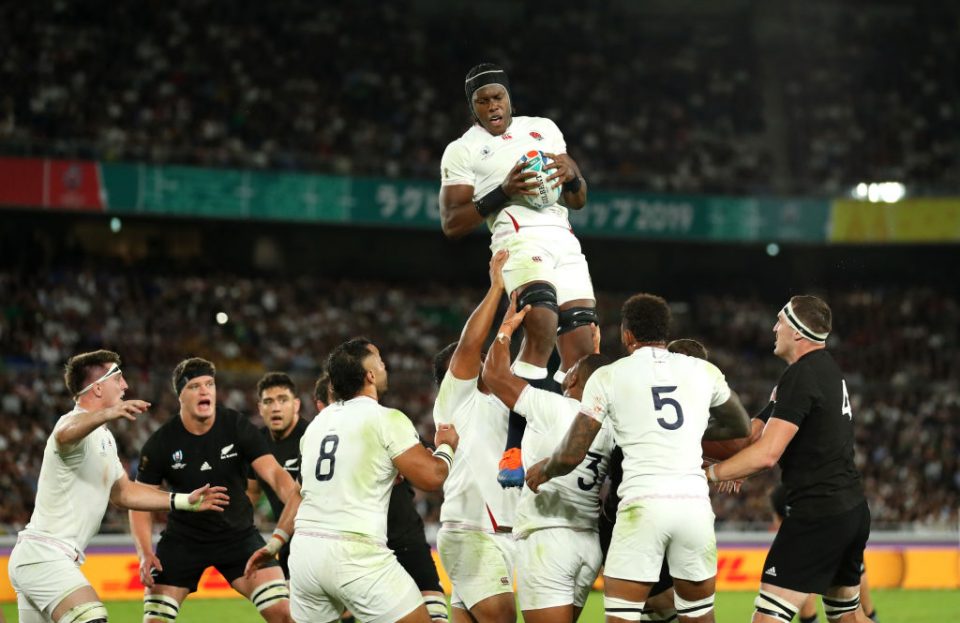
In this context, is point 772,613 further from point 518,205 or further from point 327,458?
point 518,205

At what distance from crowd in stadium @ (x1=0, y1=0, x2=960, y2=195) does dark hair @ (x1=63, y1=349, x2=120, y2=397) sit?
18.5m

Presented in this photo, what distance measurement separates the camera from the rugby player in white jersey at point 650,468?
679 centimetres

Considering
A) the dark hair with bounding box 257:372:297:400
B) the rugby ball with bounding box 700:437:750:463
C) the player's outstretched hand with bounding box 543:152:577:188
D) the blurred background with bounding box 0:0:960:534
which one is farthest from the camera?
the blurred background with bounding box 0:0:960:534

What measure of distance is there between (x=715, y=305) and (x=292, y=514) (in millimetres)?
23962

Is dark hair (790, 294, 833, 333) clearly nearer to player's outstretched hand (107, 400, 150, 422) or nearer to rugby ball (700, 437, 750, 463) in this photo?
rugby ball (700, 437, 750, 463)

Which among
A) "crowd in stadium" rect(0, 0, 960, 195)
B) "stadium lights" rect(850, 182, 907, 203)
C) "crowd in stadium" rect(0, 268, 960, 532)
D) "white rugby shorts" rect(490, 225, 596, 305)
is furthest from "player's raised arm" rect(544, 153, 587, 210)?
"stadium lights" rect(850, 182, 907, 203)

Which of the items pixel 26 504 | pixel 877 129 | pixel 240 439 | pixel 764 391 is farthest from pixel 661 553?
pixel 877 129

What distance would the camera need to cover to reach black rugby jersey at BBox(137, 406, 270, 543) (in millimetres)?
9219

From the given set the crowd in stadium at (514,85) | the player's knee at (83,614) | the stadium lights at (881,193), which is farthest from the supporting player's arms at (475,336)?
the stadium lights at (881,193)

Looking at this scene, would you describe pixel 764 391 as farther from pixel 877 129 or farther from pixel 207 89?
pixel 207 89

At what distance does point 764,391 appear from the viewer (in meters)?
25.9

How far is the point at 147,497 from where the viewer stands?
8.51 meters

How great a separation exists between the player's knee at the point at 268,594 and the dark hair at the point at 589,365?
291 cm

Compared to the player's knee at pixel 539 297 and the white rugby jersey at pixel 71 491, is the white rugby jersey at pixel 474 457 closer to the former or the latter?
the player's knee at pixel 539 297
